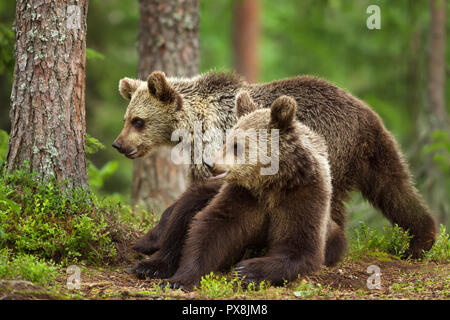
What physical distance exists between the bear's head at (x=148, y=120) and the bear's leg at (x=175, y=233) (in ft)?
5.42

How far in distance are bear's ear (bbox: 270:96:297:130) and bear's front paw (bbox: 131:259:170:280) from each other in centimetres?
191

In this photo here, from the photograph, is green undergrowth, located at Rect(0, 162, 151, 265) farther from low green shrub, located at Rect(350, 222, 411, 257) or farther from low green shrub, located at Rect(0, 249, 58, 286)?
low green shrub, located at Rect(350, 222, 411, 257)

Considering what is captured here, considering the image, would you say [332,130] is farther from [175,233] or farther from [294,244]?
[175,233]

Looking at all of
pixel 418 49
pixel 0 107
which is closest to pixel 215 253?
pixel 418 49

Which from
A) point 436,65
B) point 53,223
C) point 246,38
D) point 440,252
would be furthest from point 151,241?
point 246,38

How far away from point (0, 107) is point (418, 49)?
11.2 meters

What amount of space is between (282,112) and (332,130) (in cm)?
158

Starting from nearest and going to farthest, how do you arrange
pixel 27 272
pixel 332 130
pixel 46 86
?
pixel 27 272 → pixel 46 86 → pixel 332 130

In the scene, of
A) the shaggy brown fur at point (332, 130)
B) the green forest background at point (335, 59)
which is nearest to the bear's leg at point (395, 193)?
the shaggy brown fur at point (332, 130)

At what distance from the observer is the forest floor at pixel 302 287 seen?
5016 mm

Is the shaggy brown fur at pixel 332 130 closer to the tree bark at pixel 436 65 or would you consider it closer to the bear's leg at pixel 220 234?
the bear's leg at pixel 220 234

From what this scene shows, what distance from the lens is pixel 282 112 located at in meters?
5.69

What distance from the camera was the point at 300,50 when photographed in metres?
19.7
